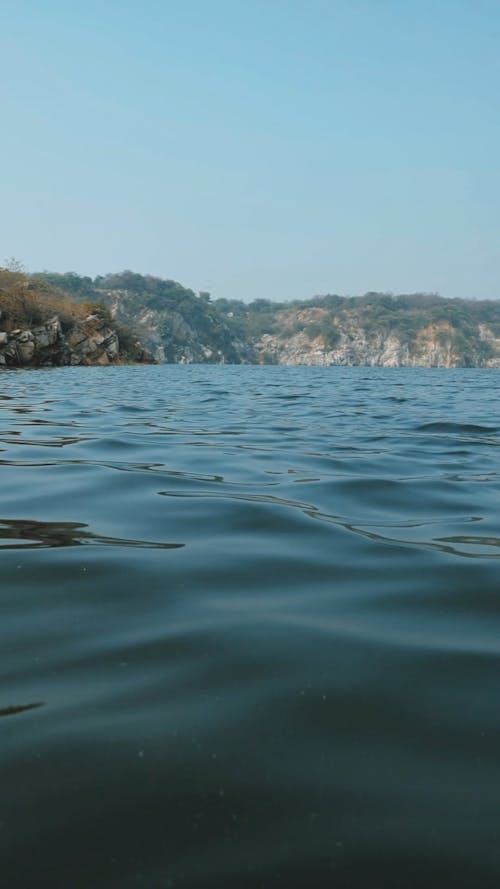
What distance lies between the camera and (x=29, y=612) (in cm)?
245

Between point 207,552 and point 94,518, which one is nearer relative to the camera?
point 207,552

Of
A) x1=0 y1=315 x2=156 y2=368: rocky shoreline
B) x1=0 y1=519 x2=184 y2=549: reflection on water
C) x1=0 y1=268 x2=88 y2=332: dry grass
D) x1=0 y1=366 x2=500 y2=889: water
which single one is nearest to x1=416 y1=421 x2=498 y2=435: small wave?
x1=0 y1=366 x2=500 y2=889: water

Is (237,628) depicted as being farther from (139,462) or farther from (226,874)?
(139,462)

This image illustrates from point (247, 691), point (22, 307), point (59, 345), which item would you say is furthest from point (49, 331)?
point (247, 691)

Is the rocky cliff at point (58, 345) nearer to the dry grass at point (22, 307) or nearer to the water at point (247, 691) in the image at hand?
the dry grass at point (22, 307)

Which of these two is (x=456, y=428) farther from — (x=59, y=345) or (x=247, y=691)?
(x=59, y=345)

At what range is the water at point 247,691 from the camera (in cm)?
124

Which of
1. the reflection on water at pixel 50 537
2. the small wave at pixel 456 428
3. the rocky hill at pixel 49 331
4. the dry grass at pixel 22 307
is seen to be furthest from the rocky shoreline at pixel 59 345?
the reflection on water at pixel 50 537

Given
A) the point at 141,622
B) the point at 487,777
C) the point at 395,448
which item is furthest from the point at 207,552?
the point at 395,448

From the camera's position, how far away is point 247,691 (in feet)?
6.15

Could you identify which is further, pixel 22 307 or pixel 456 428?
pixel 22 307

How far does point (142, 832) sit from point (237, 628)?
43.5 inches

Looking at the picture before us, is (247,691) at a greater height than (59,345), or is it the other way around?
(59,345)

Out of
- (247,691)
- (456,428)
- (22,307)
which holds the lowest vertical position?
(247,691)
